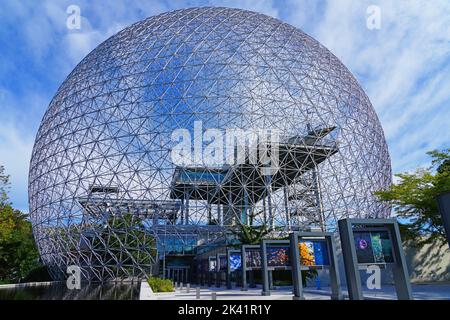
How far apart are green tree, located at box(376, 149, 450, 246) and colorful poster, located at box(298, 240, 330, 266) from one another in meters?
10.1

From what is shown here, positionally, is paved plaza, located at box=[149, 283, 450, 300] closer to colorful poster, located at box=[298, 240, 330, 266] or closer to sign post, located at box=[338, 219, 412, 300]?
colorful poster, located at box=[298, 240, 330, 266]

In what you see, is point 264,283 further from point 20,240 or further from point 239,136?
point 20,240

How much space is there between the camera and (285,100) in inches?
1080

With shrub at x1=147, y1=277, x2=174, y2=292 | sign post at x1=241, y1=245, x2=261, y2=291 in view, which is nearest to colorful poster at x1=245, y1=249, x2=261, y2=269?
sign post at x1=241, y1=245, x2=261, y2=291

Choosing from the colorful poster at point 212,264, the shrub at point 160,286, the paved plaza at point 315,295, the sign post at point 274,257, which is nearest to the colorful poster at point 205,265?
the colorful poster at point 212,264

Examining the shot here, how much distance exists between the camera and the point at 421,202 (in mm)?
19625

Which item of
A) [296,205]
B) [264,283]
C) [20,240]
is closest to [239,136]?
[296,205]

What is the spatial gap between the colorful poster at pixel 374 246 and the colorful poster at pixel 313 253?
3.04 m

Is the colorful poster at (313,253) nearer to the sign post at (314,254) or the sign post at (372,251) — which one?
the sign post at (314,254)

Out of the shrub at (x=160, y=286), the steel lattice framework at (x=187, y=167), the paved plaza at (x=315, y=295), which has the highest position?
the steel lattice framework at (x=187, y=167)

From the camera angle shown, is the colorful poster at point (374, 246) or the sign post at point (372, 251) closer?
the sign post at point (372, 251)

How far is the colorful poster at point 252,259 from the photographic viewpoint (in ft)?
58.7

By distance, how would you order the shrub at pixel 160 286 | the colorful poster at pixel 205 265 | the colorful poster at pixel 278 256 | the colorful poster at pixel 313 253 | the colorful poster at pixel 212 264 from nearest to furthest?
the colorful poster at pixel 313 253 < the colorful poster at pixel 278 256 < the shrub at pixel 160 286 < the colorful poster at pixel 212 264 < the colorful poster at pixel 205 265

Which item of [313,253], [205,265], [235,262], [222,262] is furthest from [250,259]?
[205,265]
